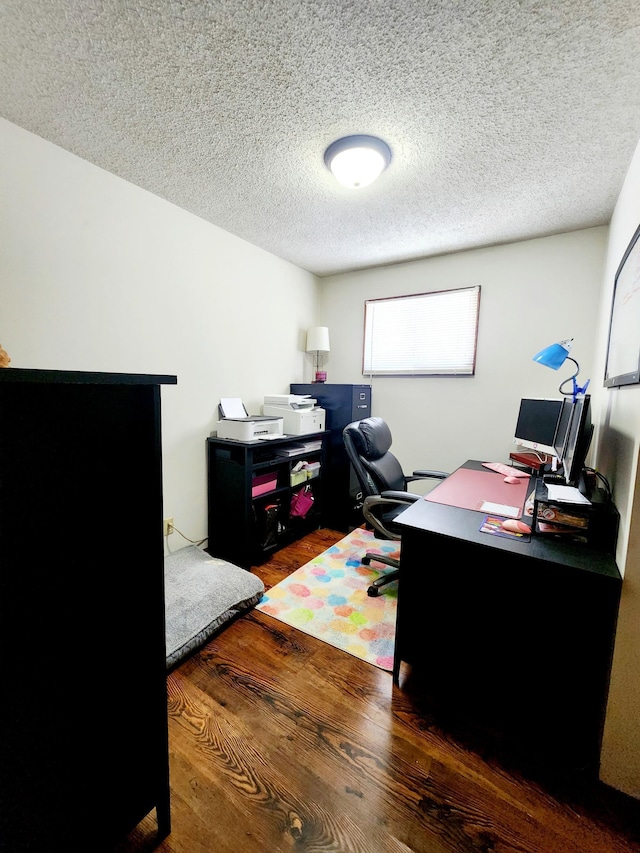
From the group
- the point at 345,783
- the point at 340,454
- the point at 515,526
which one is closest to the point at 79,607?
the point at 345,783

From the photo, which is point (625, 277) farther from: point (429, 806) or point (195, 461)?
point (195, 461)

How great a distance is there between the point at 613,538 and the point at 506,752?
0.83m

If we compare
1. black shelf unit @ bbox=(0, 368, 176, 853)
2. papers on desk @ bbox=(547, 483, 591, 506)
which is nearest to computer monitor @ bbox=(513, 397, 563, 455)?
papers on desk @ bbox=(547, 483, 591, 506)

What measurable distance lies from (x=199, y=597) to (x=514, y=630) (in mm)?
1462

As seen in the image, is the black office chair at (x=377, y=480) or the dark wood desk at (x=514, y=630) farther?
the black office chair at (x=377, y=480)

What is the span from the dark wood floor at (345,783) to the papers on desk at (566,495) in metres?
0.88

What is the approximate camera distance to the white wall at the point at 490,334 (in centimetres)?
239

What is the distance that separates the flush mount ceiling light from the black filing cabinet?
1519 mm

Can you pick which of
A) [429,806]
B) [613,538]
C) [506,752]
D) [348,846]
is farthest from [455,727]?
[613,538]

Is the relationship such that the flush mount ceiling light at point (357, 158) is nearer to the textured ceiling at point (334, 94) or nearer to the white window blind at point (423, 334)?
the textured ceiling at point (334, 94)

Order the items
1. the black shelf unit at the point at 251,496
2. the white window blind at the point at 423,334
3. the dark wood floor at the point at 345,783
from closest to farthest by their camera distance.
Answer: the dark wood floor at the point at 345,783
the black shelf unit at the point at 251,496
the white window blind at the point at 423,334

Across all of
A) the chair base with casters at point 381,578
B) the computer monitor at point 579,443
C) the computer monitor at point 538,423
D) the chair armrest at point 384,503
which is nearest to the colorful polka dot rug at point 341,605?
the chair base with casters at point 381,578

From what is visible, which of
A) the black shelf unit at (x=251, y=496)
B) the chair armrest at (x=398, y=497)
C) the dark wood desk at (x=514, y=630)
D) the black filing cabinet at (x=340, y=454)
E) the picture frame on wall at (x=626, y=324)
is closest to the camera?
the dark wood desk at (x=514, y=630)

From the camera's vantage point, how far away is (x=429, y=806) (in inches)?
40.0
